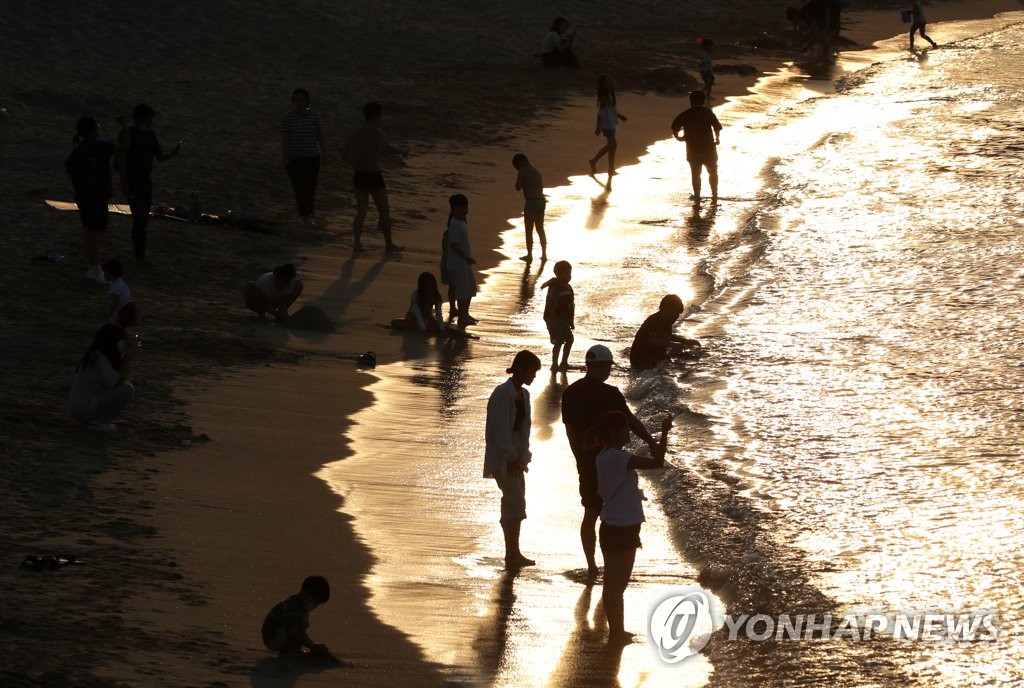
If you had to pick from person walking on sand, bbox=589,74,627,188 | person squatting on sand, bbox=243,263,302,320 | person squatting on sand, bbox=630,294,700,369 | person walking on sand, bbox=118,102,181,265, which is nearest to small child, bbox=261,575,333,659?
person squatting on sand, bbox=630,294,700,369

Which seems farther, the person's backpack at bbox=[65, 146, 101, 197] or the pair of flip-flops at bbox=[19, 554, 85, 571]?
the person's backpack at bbox=[65, 146, 101, 197]

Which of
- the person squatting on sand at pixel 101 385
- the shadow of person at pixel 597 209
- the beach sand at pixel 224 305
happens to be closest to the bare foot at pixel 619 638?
the beach sand at pixel 224 305

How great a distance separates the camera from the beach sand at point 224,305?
7.62 m

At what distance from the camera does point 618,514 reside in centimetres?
797

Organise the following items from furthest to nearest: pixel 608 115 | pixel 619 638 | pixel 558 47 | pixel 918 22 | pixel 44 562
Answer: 1. pixel 918 22
2. pixel 558 47
3. pixel 608 115
4. pixel 619 638
5. pixel 44 562

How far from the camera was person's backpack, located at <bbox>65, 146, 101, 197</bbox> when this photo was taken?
13.9 metres

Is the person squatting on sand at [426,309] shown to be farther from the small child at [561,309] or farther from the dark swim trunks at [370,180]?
the dark swim trunks at [370,180]

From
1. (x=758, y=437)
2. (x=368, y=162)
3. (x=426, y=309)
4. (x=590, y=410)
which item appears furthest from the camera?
(x=368, y=162)

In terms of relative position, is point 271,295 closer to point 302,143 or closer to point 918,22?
point 302,143

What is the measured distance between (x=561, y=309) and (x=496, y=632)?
205 inches

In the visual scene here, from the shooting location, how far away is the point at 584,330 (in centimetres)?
1502

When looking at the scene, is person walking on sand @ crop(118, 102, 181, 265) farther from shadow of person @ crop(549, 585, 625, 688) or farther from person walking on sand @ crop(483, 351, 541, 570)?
shadow of person @ crop(549, 585, 625, 688)

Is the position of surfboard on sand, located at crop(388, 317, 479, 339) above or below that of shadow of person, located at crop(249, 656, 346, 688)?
above

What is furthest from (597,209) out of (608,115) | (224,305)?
(224,305)
